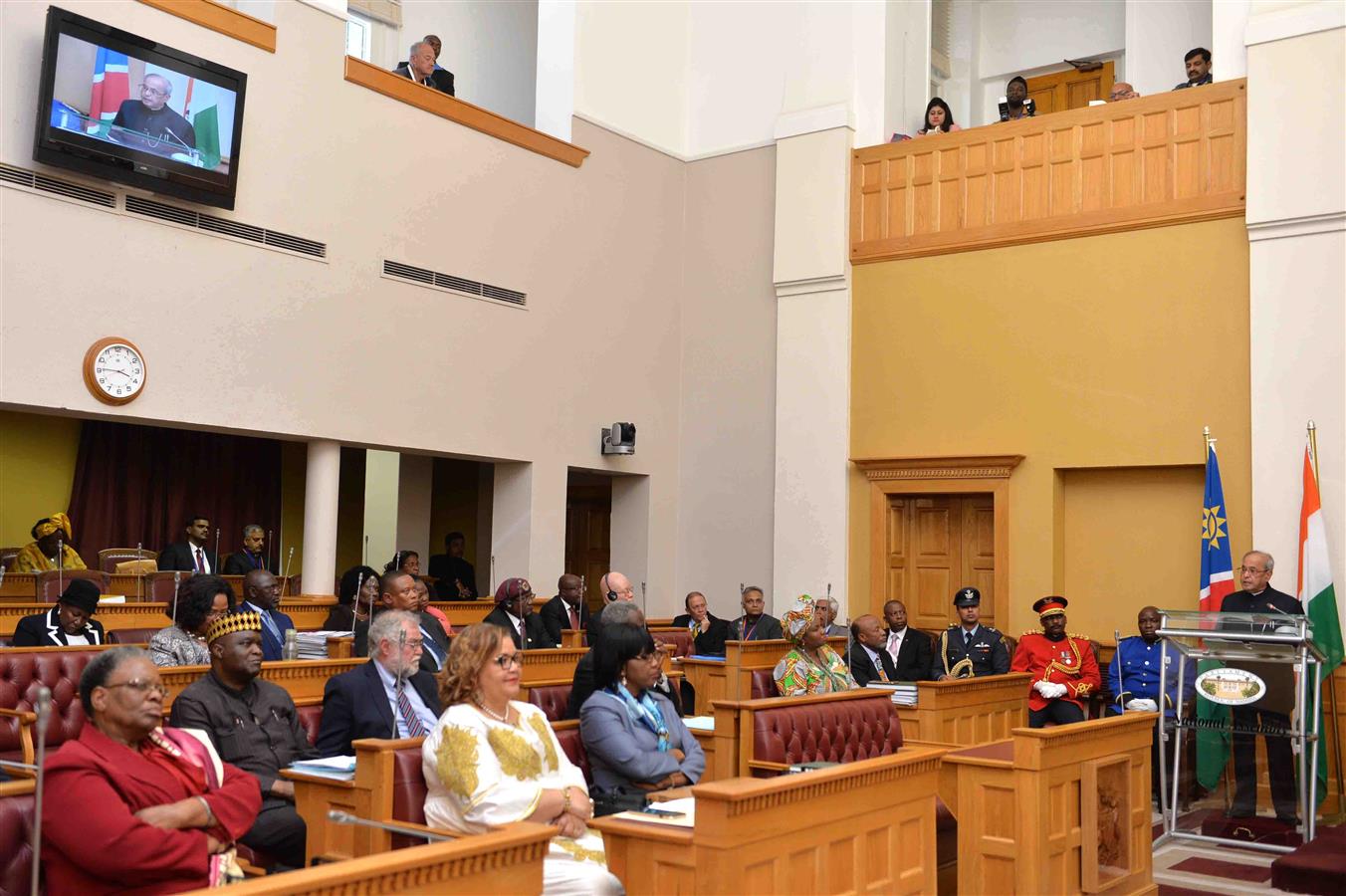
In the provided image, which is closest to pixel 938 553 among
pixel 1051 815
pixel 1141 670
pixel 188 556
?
pixel 1141 670

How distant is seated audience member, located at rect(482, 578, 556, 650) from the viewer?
879 centimetres

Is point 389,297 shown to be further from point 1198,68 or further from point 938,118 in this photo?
point 1198,68

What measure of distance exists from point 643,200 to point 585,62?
141 centimetres

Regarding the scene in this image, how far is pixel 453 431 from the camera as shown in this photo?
11602 millimetres

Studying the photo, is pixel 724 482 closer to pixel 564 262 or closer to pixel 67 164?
pixel 564 262

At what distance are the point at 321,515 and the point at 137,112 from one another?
3.32m

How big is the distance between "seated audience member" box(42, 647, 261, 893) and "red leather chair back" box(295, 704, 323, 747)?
5.79 ft

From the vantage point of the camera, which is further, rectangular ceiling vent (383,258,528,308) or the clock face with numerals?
rectangular ceiling vent (383,258,528,308)

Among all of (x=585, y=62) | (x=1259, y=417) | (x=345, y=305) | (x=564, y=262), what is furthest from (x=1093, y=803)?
(x=585, y=62)

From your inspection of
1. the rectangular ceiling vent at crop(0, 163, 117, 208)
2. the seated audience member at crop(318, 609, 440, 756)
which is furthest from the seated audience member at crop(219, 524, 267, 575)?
the seated audience member at crop(318, 609, 440, 756)

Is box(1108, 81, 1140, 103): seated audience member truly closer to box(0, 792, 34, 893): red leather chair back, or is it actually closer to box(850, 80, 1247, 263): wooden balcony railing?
box(850, 80, 1247, 263): wooden balcony railing

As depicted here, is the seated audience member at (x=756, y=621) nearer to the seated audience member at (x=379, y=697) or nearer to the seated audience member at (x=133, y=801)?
the seated audience member at (x=379, y=697)

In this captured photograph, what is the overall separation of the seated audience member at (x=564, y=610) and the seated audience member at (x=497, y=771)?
560cm

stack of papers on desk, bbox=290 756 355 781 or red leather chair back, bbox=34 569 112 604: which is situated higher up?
red leather chair back, bbox=34 569 112 604
